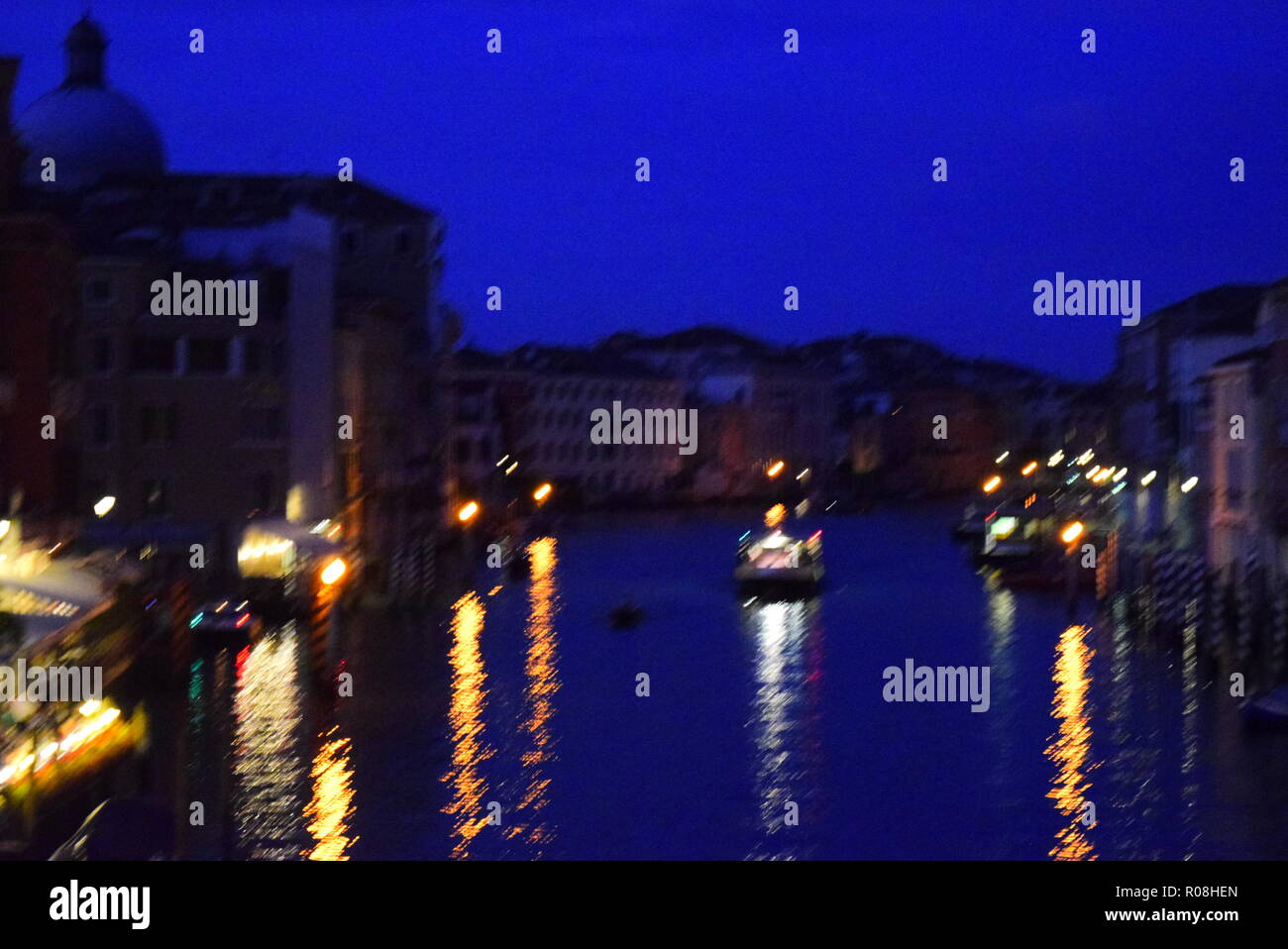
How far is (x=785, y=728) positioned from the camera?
1113 centimetres

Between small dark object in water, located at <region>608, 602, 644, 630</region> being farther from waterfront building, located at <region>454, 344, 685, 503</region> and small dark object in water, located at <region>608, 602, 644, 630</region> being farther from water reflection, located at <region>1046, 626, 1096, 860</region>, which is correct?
waterfront building, located at <region>454, 344, 685, 503</region>

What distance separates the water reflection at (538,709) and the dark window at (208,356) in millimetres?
3678

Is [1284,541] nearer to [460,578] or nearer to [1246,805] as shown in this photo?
[1246,805]

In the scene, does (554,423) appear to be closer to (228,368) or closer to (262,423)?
(262,423)

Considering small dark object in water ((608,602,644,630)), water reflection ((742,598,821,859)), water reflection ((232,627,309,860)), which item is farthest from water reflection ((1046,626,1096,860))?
small dark object in water ((608,602,644,630))

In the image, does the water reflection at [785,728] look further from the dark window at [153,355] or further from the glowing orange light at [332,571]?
the dark window at [153,355]

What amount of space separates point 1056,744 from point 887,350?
40.4m

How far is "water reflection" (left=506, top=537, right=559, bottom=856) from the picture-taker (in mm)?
8031

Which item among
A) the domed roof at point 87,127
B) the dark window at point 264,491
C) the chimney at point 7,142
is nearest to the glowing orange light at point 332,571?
the dark window at point 264,491

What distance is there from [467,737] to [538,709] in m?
1.22

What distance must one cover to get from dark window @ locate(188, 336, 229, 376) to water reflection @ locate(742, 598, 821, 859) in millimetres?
5404

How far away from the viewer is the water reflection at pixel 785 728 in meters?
8.10

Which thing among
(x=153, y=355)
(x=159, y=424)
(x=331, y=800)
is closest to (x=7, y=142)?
(x=153, y=355)
